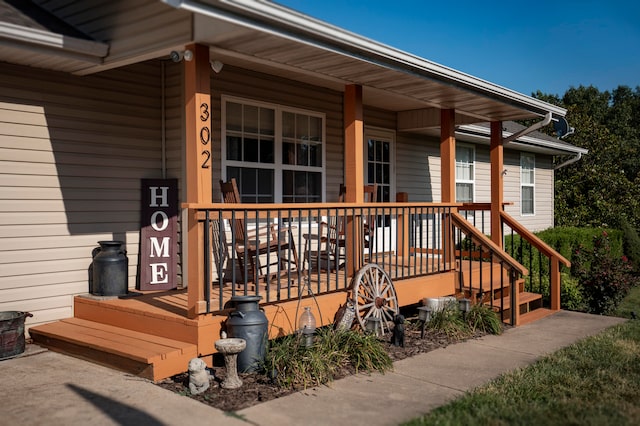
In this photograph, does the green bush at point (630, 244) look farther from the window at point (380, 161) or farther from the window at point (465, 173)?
the window at point (380, 161)

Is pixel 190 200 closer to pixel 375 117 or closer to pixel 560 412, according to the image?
pixel 560 412

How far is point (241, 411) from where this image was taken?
12.9ft

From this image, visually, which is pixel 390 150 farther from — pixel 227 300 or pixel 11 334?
pixel 11 334

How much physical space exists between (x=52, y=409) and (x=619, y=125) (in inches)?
1682

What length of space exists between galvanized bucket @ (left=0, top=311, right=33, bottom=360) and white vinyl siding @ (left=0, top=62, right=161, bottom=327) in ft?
0.80

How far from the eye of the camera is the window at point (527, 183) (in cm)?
1458

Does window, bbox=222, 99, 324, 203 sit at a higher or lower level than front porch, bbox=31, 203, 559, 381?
higher

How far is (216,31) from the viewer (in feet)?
14.8

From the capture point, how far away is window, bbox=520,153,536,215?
47.8ft

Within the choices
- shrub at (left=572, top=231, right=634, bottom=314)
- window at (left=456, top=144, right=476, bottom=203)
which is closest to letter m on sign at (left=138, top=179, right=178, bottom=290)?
shrub at (left=572, top=231, right=634, bottom=314)

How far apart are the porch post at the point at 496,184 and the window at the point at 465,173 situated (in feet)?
10.1

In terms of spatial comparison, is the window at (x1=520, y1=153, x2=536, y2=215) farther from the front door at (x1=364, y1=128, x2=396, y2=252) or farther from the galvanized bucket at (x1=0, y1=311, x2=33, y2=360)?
the galvanized bucket at (x1=0, y1=311, x2=33, y2=360)

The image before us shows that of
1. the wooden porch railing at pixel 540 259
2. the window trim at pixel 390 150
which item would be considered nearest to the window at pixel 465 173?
the window trim at pixel 390 150

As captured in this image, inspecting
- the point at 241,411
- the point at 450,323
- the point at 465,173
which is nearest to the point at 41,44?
the point at 241,411
